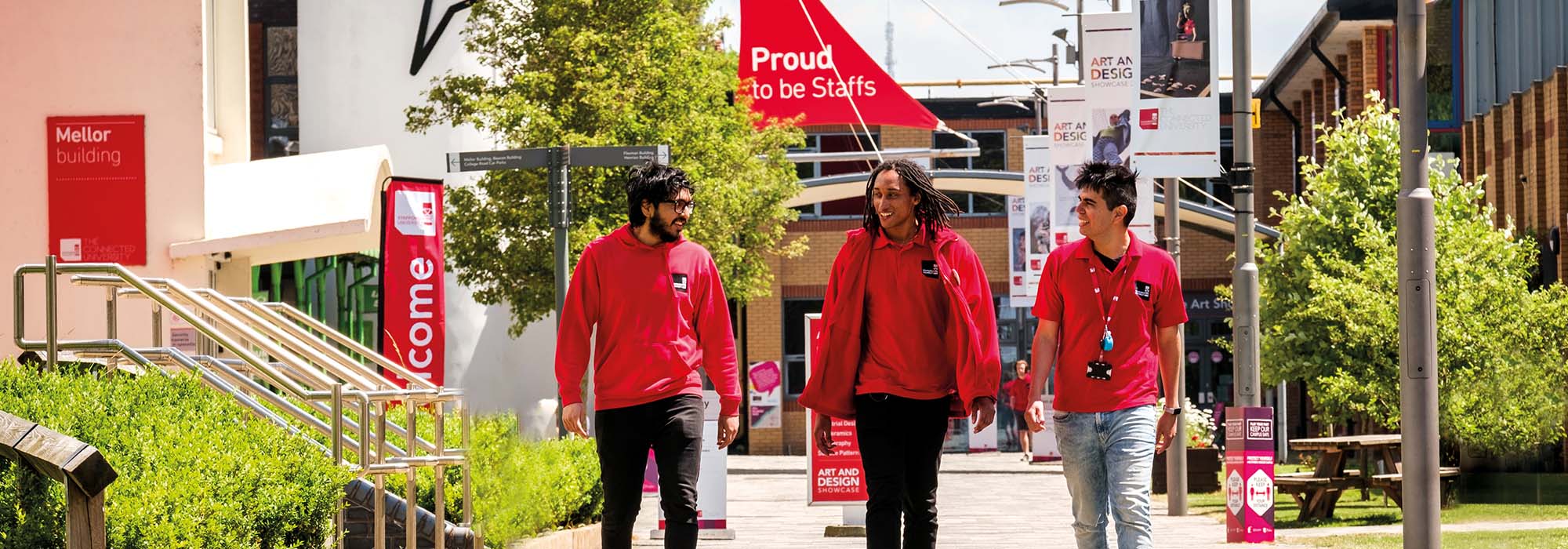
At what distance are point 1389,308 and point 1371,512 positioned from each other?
565cm

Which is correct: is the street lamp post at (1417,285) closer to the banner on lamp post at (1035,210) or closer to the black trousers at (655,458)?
the black trousers at (655,458)

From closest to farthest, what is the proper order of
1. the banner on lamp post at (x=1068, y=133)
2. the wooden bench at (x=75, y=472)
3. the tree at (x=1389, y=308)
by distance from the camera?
1. the wooden bench at (x=75, y=472)
2. the banner on lamp post at (x=1068, y=133)
3. the tree at (x=1389, y=308)

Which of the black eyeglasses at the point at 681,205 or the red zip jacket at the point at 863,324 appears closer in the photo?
the red zip jacket at the point at 863,324

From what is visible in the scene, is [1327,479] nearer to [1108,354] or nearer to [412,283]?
[412,283]

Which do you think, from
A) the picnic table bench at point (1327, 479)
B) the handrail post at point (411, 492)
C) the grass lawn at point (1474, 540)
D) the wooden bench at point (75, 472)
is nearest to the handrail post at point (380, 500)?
the handrail post at point (411, 492)

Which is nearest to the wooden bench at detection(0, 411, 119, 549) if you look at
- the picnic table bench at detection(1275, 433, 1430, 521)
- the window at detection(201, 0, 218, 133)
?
the picnic table bench at detection(1275, 433, 1430, 521)

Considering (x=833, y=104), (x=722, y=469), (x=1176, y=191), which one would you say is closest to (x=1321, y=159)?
(x=833, y=104)

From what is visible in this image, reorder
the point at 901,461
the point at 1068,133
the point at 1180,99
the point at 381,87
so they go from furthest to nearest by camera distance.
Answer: the point at 381,87, the point at 1068,133, the point at 1180,99, the point at 901,461

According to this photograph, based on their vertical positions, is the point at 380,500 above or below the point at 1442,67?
below

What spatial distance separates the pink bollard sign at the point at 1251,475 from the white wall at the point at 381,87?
17.8 m

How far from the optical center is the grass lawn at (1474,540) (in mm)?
14383

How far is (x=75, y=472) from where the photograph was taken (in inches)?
259

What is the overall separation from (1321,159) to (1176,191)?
1140 inches

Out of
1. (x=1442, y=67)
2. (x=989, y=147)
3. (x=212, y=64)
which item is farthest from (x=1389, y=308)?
(x=989, y=147)
